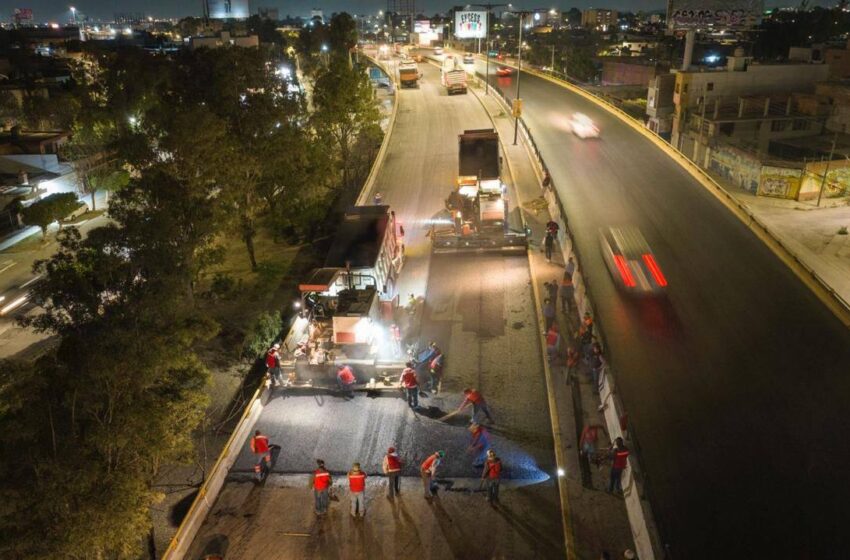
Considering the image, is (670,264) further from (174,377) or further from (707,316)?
(174,377)

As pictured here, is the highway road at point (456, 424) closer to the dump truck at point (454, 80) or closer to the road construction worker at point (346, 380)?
the road construction worker at point (346, 380)

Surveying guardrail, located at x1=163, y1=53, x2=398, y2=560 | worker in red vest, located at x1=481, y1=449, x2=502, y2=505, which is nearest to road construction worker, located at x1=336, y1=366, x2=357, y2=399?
guardrail, located at x1=163, y1=53, x2=398, y2=560

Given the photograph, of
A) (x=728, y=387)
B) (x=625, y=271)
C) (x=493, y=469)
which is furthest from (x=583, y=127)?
(x=493, y=469)

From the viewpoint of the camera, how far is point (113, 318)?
12.1 meters

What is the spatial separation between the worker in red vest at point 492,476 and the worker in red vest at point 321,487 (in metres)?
3.38

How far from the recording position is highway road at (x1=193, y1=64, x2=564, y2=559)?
1256 centimetres

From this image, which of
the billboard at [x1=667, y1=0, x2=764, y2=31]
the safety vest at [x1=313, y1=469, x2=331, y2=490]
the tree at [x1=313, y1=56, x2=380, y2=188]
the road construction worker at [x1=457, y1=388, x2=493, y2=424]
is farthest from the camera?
the billboard at [x1=667, y1=0, x2=764, y2=31]

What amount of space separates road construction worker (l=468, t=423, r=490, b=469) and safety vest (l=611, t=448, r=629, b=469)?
121 inches

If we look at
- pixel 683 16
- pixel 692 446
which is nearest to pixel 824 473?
pixel 692 446

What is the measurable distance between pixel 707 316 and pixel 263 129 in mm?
20060

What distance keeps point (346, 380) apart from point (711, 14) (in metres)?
52.7

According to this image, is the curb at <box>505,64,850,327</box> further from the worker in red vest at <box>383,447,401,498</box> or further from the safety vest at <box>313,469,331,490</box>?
the safety vest at <box>313,469,331,490</box>

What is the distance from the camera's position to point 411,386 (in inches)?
647

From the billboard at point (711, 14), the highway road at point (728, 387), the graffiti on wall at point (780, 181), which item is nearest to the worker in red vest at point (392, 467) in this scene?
the highway road at point (728, 387)
